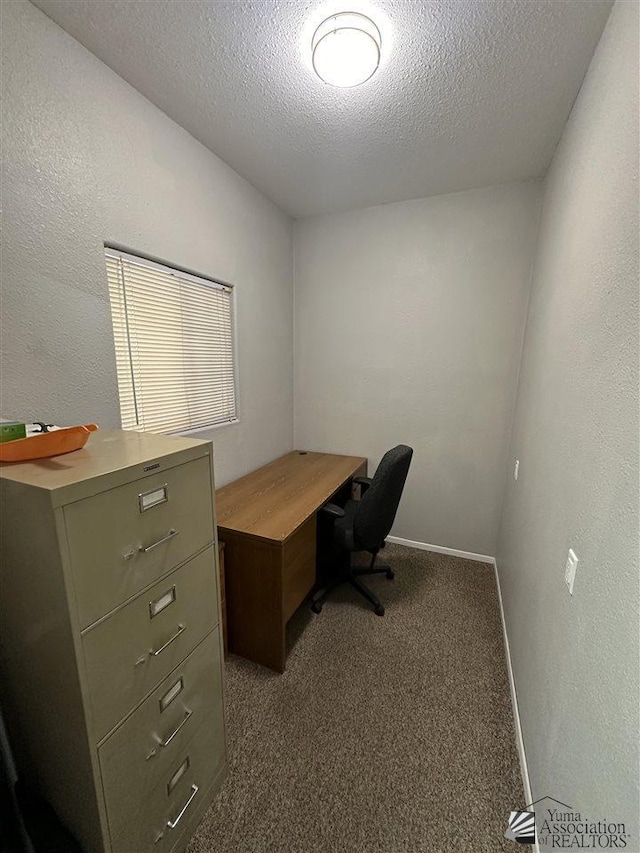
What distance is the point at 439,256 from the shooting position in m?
2.42

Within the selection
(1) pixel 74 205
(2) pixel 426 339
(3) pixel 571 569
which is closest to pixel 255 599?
(3) pixel 571 569

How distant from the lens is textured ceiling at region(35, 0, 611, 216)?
114 centimetres

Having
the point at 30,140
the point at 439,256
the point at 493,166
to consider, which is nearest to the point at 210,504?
the point at 30,140

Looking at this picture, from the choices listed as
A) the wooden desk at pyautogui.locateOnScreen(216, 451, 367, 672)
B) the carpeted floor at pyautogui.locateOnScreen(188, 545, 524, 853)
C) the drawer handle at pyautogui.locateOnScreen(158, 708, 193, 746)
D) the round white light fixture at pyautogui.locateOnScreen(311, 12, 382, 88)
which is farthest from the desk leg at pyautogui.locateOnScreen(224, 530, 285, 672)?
the round white light fixture at pyautogui.locateOnScreen(311, 12, 382, 88)

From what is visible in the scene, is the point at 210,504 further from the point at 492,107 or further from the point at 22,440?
the point at 492,107

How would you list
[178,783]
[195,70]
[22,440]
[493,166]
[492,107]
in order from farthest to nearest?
1. [493,166]
2. [492,107]
3. [195,70]
4. [178,783]
5. [22,440]

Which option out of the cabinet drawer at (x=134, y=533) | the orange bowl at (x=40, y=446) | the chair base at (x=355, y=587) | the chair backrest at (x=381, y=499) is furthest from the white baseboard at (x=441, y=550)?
the orange bowl at (x=40, y=446)

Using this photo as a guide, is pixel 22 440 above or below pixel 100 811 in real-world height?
above

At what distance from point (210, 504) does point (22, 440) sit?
0.52 meters

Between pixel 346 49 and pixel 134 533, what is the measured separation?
180 cm

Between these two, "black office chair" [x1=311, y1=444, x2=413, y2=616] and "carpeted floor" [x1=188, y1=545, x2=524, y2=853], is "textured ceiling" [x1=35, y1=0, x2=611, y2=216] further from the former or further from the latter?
"carpeted floor" [x1=188, y1=545, x2=524, y2=853]

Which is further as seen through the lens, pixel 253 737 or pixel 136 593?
pixel 253 737

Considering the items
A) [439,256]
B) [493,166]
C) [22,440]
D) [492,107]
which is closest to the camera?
[22,440]

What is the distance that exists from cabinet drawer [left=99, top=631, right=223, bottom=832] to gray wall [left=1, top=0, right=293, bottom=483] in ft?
3.37
